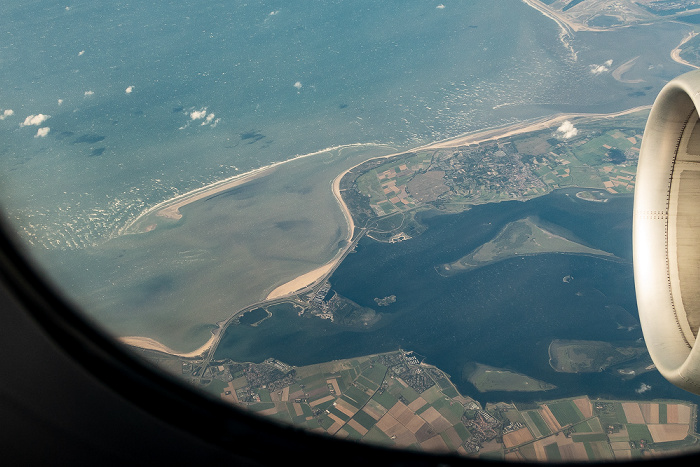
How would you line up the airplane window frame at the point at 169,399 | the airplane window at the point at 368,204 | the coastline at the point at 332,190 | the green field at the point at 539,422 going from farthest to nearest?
the coastline at the point at 332,190
the airplane window at the point at 368,204
the green field at the point at 539,422
the airplane window frame at the point at 169,399

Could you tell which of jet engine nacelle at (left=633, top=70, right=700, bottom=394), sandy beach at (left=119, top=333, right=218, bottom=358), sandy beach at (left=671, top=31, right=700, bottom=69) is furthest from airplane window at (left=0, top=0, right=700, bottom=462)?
jet engine nacelle at (left=633, top=70, right=700, bottom=394)

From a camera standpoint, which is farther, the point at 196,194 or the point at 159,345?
the point at 196,194

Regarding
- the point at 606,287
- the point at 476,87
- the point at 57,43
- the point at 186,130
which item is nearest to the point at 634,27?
the point at 476,87

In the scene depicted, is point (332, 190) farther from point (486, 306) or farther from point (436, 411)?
point (436, 411)

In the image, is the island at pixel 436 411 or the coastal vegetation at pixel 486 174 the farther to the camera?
the coastal vegetation at pixel 486 174

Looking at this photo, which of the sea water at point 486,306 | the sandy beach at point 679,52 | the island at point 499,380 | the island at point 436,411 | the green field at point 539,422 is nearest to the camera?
the island at point 436,411

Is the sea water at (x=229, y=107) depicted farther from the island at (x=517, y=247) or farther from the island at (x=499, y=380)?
the island at (x=499, y=380)

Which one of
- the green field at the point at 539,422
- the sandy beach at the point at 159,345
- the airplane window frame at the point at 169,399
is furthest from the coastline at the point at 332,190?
the airplane window frame at the point at 169,399

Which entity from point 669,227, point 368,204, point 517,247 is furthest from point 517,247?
point 669,227
